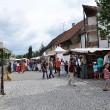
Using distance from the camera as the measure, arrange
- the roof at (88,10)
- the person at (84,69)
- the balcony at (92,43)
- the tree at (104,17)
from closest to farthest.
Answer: the tree at (104,17), the person at (84,69), the roof at (88,10), the balcony at (92,43)

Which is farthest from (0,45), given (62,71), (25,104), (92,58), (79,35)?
(79,35)

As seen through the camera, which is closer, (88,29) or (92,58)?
(92,58)

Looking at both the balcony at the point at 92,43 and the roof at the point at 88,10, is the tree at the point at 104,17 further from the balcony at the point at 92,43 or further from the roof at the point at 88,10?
the balcony at the point at 92,43

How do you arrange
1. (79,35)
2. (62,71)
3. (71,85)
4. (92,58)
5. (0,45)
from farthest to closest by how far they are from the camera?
1. (79,35)
2. (62,71)
3. (92,58)
4. (71,85)
5. (0,45)

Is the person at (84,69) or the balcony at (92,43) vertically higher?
the balcony at (92,43)

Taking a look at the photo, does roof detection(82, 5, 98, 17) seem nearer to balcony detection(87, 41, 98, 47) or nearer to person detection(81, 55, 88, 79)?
balcony detection(87, 41, 98, 47)

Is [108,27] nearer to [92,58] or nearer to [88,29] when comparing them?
[92,58]

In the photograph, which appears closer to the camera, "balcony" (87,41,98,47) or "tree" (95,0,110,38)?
"tree" (95,0,110,38)

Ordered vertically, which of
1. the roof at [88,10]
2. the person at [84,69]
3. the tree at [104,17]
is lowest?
the person at [84,69]

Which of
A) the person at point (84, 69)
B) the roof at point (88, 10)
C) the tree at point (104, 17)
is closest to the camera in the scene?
the tree at point (104, 17)

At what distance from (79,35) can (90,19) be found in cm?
598

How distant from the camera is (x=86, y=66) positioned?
28750 mm

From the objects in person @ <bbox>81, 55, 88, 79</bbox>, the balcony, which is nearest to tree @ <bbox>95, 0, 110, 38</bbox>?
person @ <bbox>81, 55, 88, 79</bbox>

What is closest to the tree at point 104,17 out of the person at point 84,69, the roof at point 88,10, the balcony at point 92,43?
the person at point 84,69
